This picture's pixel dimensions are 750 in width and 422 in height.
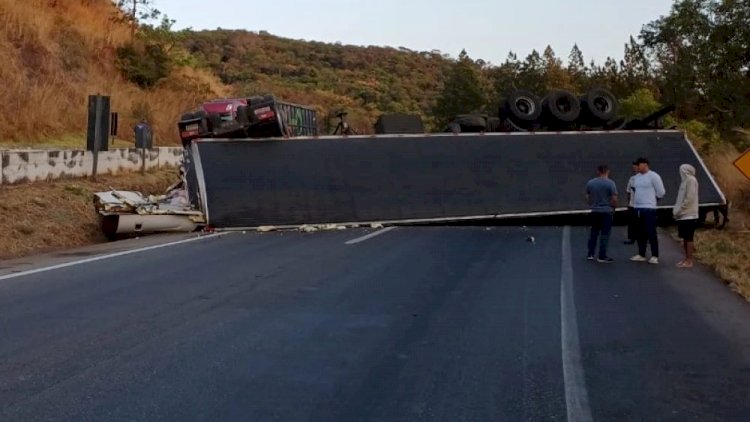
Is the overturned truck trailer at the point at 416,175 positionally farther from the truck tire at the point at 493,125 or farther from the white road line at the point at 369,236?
the truck tire at the point at 493,125

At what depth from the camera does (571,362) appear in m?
7.82

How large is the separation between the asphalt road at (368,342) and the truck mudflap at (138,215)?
168 inches

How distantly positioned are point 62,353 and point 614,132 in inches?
718

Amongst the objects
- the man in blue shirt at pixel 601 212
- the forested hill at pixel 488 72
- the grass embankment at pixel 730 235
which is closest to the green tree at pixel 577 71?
the forested hill at pixel 488 72

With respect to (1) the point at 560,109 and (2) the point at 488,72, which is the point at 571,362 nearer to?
(1) the point at 560,109

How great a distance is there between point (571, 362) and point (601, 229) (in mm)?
8035

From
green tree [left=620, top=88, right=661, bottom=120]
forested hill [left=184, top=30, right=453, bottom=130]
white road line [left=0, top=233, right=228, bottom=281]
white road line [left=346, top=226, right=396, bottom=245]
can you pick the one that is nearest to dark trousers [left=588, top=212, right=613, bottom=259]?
white road line [left=346, top=226, right=396, bottom=245]

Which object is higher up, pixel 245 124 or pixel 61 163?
pixel 245 124

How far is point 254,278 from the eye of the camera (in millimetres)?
12570

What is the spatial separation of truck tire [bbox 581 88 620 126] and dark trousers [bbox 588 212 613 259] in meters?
9.86

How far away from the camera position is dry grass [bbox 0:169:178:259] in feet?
55.3

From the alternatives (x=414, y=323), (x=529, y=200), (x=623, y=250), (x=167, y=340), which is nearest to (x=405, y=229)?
(x=529, y=200)

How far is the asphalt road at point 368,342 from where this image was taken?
649 cm

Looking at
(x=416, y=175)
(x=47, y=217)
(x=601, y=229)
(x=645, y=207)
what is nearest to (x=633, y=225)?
(x=645, y=207)
